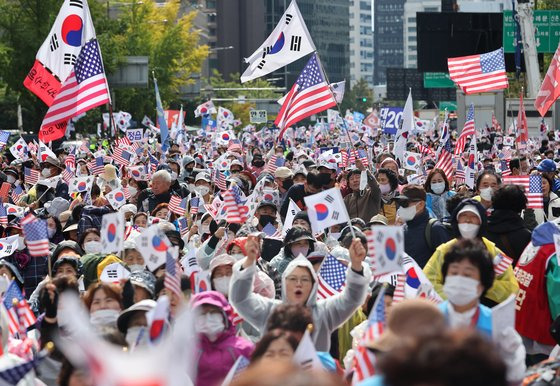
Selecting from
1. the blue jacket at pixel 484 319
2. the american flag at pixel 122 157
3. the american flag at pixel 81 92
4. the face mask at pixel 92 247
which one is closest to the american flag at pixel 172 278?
the blue jacket at pixel 484 319

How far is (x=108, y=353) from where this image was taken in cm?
317

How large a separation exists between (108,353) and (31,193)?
14.2 metres

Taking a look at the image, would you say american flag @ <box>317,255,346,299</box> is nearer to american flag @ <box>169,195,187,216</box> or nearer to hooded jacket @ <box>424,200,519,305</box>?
Result: hooded jacket @ <box>424,200,519,305</box>

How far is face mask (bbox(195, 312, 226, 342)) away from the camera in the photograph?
656 cm

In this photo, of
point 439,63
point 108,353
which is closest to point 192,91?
point 439,63

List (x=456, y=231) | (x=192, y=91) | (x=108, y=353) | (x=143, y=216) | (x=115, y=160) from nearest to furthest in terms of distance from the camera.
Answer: (x=108, y=353) → (x=456, y=231) → (x=143, y=216) → (x=115, y=160) → (x=192, y=91)

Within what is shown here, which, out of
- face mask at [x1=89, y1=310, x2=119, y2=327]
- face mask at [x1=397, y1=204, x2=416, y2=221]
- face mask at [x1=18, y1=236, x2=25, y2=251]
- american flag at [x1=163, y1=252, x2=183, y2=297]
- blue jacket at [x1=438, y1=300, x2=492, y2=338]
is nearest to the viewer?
blue jacket at [x1=438, y1=300, x2=492, y2=338]

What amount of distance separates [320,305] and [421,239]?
2.84 metres

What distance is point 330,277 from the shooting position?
8531 millimetres

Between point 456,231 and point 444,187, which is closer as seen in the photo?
point 456,231

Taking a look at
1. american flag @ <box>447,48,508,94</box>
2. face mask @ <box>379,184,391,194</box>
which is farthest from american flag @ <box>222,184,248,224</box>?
american flag @ <box>447,48,508,94</box>

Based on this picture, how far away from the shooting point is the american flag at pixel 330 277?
27.8ft

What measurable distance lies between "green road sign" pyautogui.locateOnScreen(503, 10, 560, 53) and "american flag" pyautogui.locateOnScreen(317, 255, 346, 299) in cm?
3924

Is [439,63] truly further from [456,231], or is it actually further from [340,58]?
[340,58]
